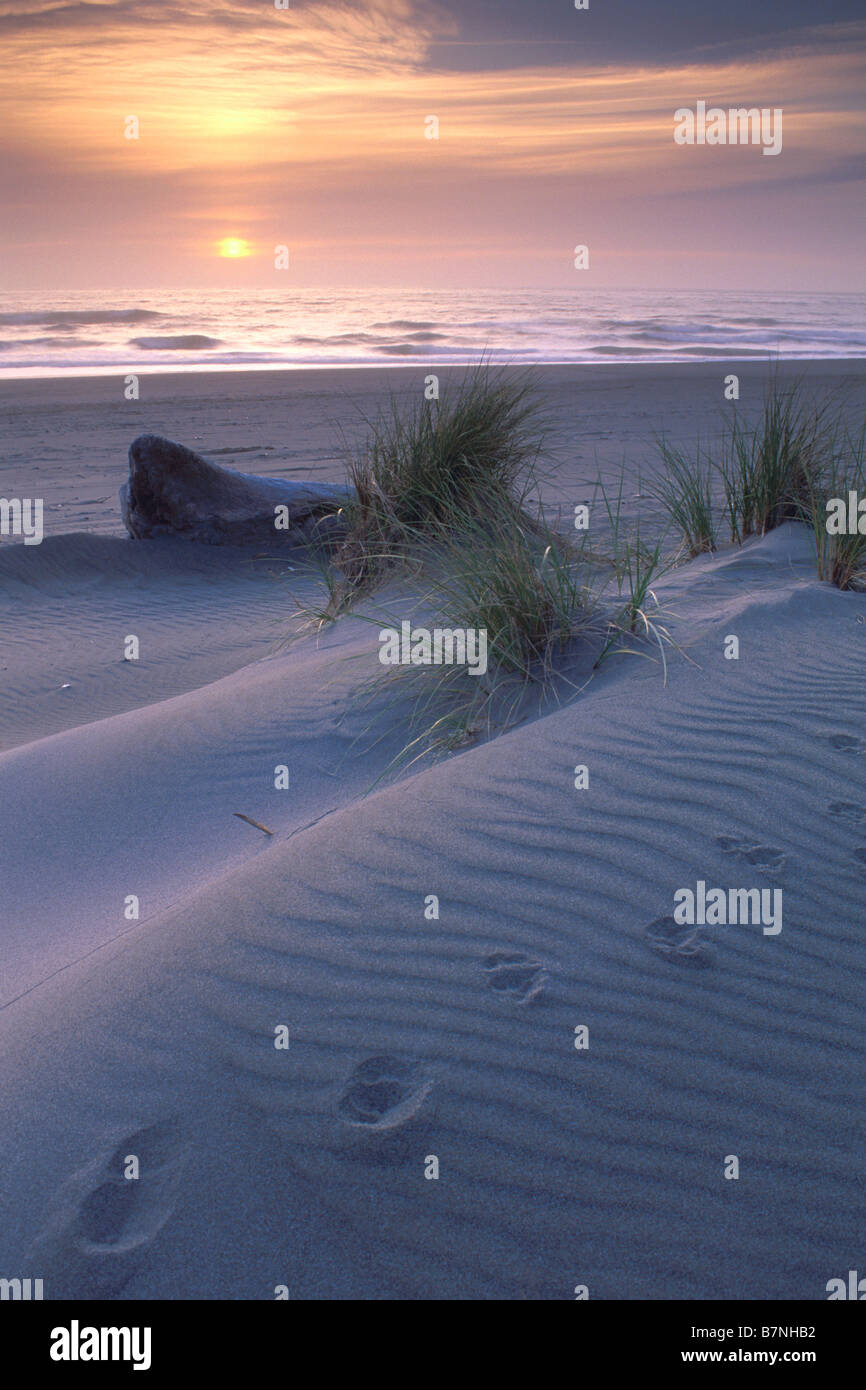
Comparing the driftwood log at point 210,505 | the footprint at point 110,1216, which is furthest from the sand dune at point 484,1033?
the driftwood log at point 210,505

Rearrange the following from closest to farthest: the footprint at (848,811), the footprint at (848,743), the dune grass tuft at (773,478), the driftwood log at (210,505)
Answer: the footprint at (848,811)
the footprint at (848,743)
the dune grass tuft at (773,478)
the driftwood log at (210,505)

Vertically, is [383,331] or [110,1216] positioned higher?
[383,331]

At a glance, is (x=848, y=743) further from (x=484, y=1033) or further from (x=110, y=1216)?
(x=110, y=1216)

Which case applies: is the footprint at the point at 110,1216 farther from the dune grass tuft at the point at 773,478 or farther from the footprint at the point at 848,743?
the dune grass tuft at the point at 773,478

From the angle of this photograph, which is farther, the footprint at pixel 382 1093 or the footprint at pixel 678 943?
the footprint at pixel 678 943

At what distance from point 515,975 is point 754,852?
2.52ft

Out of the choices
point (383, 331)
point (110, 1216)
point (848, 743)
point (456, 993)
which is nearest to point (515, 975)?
point (456, 993)

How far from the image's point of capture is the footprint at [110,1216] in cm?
167

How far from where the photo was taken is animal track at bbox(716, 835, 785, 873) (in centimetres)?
246

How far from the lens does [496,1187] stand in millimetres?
1736

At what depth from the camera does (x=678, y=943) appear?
223 cm

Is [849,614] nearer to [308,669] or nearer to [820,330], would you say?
[308,669]

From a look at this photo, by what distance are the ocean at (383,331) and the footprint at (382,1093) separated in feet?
58.6
